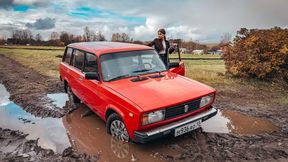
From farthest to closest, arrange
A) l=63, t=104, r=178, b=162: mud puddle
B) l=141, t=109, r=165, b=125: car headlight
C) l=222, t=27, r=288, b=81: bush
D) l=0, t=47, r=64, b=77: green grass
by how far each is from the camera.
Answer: l=0, t=47, r=64, b=77: green grass < l=222, t=27, r=288, b=81: bush < l=63, t=104, r=178, b=162: mud puddle < l=141, t=109, r=165, b=125: car headlight

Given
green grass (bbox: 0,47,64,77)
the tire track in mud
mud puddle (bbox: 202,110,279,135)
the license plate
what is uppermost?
green grass (bbox: 0,47,64,77)

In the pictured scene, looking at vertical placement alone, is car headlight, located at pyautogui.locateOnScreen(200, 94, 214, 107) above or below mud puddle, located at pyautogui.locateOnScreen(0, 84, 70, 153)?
above

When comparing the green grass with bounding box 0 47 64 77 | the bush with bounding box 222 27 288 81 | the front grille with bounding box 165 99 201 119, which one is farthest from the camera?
the green grass with bounding box 0 47 64 77

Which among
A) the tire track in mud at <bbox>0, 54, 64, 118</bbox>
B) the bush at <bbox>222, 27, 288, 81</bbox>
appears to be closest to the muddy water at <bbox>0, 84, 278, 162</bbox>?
the tire track in mud at <bbox>0, 54, 64, 118</bbox>

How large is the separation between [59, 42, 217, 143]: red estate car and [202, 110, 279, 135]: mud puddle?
69 cm

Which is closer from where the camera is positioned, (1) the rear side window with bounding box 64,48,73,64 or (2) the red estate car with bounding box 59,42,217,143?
(2) the red estate car with bounding box 59,42,217,143

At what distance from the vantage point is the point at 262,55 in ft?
34.6

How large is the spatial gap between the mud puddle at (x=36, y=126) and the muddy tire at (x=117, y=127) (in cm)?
90

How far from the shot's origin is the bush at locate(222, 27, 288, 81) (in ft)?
33.8

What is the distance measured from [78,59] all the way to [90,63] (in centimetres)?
97

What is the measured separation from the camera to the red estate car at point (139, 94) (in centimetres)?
434

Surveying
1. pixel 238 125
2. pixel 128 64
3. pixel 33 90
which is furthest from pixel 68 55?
pixel 238 125

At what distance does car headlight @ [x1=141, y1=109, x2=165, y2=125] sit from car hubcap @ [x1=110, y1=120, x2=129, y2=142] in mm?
633

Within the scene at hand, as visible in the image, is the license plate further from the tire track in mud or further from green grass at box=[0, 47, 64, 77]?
green grass at box=[0, 47, 64, 77]
